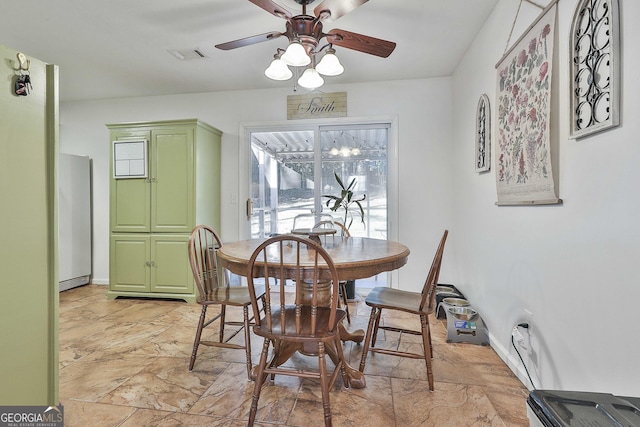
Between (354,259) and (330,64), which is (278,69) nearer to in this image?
(330,64)

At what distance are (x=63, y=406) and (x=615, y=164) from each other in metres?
2.74

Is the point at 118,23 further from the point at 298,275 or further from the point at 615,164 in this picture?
the point at 615,164

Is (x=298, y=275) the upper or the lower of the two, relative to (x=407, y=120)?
lower

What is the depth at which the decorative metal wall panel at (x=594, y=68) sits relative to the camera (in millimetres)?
1106

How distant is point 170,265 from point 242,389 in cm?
208

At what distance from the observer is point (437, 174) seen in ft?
11.4

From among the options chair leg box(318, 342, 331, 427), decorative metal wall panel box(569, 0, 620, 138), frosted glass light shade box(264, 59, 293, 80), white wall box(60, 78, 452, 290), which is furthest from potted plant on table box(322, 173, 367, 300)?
decorative metal wall panel box(569, 0, 620, 138)

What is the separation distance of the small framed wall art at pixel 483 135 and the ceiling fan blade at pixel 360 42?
927 millimetres

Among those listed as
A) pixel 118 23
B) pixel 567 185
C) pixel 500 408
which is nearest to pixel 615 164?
pixel 567 185

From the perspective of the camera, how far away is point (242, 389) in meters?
1.76

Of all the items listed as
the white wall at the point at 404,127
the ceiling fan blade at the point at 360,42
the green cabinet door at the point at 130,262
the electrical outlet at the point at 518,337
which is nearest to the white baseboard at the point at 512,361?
the electrical outlet at the point at 518,337

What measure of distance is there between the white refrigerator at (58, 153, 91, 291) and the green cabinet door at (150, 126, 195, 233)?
50.3 inches

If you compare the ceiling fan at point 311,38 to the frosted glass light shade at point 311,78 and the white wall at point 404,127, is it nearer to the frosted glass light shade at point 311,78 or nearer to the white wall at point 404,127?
the frosted glass light shade at point 311,78

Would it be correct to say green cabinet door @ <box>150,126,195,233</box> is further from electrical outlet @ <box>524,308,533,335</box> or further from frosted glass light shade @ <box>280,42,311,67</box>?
electrical outlet @ <box>524,308,533,335</box>
